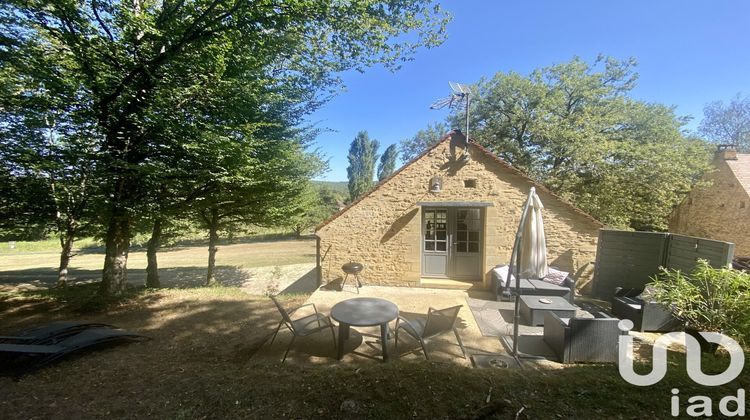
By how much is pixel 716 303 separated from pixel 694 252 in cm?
246

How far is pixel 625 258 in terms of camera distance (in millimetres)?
7277

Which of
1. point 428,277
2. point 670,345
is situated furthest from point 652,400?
point 428,277

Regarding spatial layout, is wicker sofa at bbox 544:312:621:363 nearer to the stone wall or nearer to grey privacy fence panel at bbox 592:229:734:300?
grey privacy fence panel at bbox 592:229:734:300

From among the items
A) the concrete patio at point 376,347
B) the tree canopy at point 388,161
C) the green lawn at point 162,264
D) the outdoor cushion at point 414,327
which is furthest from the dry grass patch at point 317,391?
the tree canopy at point 388,161

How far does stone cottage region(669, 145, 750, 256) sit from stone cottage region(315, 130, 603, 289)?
13.4 m

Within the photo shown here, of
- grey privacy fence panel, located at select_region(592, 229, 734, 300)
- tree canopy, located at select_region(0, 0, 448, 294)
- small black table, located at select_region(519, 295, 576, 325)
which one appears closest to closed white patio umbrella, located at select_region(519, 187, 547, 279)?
small black table, located at select_region(519, 295, 576, 325)

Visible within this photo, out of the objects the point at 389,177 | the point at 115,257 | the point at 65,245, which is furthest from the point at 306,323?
the point at 65,245

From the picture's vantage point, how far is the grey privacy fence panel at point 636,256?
20.7 feet

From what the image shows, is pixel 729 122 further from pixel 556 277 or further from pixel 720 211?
pixel 556 277

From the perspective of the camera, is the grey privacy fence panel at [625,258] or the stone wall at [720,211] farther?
the stone wall at [720,211]

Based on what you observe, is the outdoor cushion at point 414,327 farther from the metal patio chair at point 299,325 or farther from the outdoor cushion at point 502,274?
the outdoor cushion at point 502,274

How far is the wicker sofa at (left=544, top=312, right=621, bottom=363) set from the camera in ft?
13.6

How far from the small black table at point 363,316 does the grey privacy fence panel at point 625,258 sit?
22.3 feet

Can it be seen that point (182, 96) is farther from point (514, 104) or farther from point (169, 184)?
point (514, 104)
